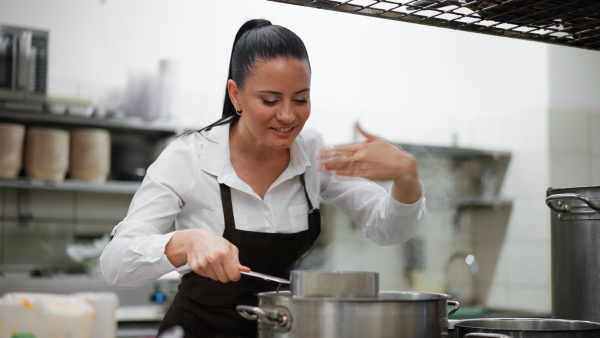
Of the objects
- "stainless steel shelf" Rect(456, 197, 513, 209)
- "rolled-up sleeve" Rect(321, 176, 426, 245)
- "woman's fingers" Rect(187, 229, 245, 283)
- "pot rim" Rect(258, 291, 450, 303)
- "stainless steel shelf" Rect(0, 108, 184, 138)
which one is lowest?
"pot rim" Rect(258, 291, 450, 303)

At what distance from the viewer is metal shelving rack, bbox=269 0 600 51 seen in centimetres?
124

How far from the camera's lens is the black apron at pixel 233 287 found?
4.80ft

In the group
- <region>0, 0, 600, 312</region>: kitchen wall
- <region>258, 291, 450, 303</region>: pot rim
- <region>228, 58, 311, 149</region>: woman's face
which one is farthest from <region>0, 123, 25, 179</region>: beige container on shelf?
<region>258, 291, 450, 303</region>: pot rim

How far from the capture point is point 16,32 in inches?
137

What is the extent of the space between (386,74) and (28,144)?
7.77 ft

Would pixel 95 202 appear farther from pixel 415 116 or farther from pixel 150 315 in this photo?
pixel 415 116

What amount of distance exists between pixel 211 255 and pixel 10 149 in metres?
2.85

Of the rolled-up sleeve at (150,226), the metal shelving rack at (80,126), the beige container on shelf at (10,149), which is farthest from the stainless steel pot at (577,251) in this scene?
the beige container on shelf at (10,149)

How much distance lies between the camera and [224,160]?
1512mm

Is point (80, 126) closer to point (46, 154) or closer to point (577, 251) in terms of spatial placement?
point (46, 154)

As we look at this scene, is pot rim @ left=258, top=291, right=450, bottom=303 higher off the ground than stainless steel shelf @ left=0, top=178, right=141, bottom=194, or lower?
lower

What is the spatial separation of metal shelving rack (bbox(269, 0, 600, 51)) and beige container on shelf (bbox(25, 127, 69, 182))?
8.83 ft

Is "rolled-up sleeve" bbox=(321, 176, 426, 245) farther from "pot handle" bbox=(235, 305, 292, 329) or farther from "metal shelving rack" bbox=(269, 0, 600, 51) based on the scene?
"pot handle" bbox=(235, 305, 292, 329)

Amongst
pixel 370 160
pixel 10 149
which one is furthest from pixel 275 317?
pixel 10 149
